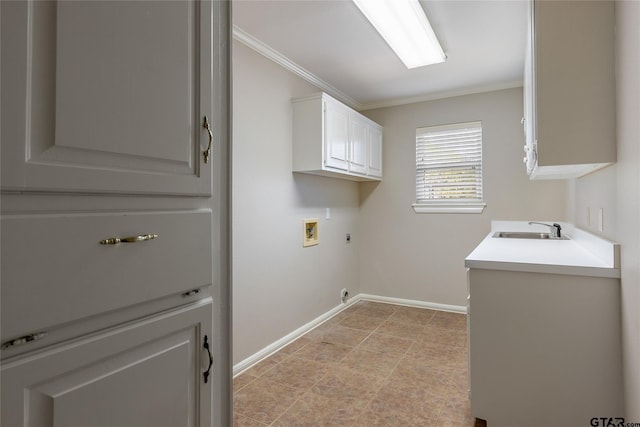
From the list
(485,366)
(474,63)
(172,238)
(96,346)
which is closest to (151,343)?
(96,346)

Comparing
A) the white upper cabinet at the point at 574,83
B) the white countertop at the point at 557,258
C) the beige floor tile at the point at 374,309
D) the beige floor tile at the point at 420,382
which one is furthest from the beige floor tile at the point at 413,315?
the white upper cabinet at the point at 574,83

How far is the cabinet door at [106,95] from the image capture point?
600 mm

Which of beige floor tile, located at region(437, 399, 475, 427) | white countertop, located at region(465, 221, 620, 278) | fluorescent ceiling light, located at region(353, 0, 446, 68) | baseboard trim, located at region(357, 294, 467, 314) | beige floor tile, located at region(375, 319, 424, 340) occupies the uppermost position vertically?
fluorescent ceiling light, located at region(353, 0, 446, 68)

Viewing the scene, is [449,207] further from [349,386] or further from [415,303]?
[349,386]

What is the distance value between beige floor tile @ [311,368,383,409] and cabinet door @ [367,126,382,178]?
2265 millimetres

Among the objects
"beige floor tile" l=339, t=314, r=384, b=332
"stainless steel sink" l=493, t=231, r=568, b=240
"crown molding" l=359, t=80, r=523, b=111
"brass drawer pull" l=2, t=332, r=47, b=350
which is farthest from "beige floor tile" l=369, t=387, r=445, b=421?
"crown molding" l=359, t=80, r=523, b=111

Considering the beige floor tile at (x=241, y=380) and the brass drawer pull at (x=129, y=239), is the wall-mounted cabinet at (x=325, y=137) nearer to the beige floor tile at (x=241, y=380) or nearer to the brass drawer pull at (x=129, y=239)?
the beige floor tile at (x=241, y=380)

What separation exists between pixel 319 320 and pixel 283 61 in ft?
8.42

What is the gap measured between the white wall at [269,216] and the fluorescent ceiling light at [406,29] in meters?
1.02

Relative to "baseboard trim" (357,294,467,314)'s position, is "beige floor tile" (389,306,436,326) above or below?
below

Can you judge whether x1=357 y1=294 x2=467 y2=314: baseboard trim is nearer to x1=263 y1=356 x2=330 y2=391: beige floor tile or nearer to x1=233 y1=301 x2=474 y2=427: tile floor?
x1=233 y1=301 x2=474 y2=427: tile floor

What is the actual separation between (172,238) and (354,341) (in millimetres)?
2752

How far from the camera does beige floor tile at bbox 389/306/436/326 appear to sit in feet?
12.6

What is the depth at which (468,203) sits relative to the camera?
4.12 meters
